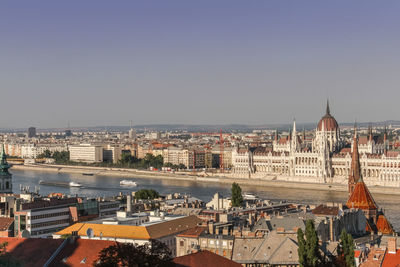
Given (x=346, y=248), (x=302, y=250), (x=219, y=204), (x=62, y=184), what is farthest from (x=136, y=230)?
(x=62, y=184)

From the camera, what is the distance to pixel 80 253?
15562mm

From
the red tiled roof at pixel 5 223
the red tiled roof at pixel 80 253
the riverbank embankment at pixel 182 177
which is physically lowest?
the riverbank embankment at pixel 182 177

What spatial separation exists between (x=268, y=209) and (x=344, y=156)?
34.8 meters

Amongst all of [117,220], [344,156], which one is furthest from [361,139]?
[117,220]

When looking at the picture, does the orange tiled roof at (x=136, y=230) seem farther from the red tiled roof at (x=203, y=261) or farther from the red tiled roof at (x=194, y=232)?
the red tiled roof at (x=203, y=261)

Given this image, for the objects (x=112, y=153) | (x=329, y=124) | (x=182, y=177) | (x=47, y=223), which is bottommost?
(x=182, y=177)

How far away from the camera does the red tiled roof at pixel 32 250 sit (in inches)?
607

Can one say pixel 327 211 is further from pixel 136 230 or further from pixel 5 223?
pixel 5 223

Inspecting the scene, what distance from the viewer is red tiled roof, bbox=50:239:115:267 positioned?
1532 centimetres

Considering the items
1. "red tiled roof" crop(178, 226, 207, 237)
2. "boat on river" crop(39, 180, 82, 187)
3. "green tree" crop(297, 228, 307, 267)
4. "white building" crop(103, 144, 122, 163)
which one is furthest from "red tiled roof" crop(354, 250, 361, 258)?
"white building" crop(103, 144, 122, 163)

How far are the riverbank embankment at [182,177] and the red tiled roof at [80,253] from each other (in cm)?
3899

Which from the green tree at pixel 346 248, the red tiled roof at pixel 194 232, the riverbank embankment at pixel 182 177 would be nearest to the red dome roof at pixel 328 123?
the riverbank embankment at pixel 182 177

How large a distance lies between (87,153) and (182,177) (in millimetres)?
32225

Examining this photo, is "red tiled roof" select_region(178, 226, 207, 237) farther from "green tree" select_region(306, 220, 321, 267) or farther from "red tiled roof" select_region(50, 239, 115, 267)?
"red tiled roof" select_region(50, 239, 115, 267)
